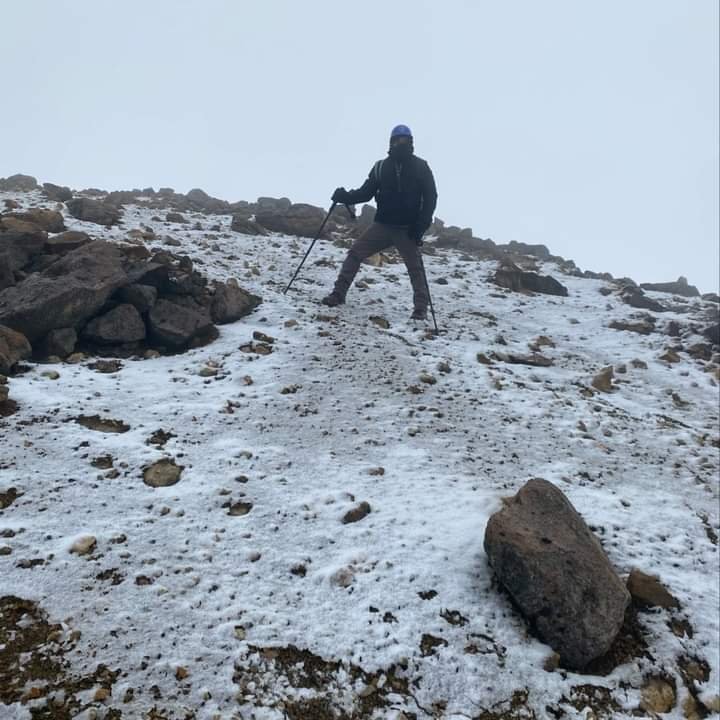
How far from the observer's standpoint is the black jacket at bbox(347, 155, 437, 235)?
11867 mm

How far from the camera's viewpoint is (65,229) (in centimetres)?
1252

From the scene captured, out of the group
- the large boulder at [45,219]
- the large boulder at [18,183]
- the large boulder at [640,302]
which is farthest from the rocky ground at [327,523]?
the large boulder at [18,183]

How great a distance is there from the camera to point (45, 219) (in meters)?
12.3

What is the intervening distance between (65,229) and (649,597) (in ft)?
42.7

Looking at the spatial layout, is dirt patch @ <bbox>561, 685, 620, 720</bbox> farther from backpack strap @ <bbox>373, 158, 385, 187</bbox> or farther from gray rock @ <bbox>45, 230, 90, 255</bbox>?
gray rock @ <bbox>45, 230, 90, 255</bbox>

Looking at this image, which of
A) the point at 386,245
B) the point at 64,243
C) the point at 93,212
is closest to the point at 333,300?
the point at 386,245

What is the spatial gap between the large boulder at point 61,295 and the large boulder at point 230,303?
171 cm

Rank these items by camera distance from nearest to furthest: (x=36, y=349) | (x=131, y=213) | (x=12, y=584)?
(x=12, y=584)
(x=36, y=349)
(x=131, y=213)

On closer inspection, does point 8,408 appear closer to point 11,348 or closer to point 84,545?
point 11,348

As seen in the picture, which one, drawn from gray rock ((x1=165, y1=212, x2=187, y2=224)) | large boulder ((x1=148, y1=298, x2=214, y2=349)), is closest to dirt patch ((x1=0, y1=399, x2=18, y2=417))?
large boulder ((x1=148, y1=298, x2=214, y2=349))

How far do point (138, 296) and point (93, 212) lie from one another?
7127mm

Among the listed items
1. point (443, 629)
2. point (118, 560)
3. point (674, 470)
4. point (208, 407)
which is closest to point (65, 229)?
point (208, 407)

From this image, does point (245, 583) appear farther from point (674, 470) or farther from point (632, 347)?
point (632, 347)

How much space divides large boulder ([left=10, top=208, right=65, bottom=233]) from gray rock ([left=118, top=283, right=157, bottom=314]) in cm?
437
